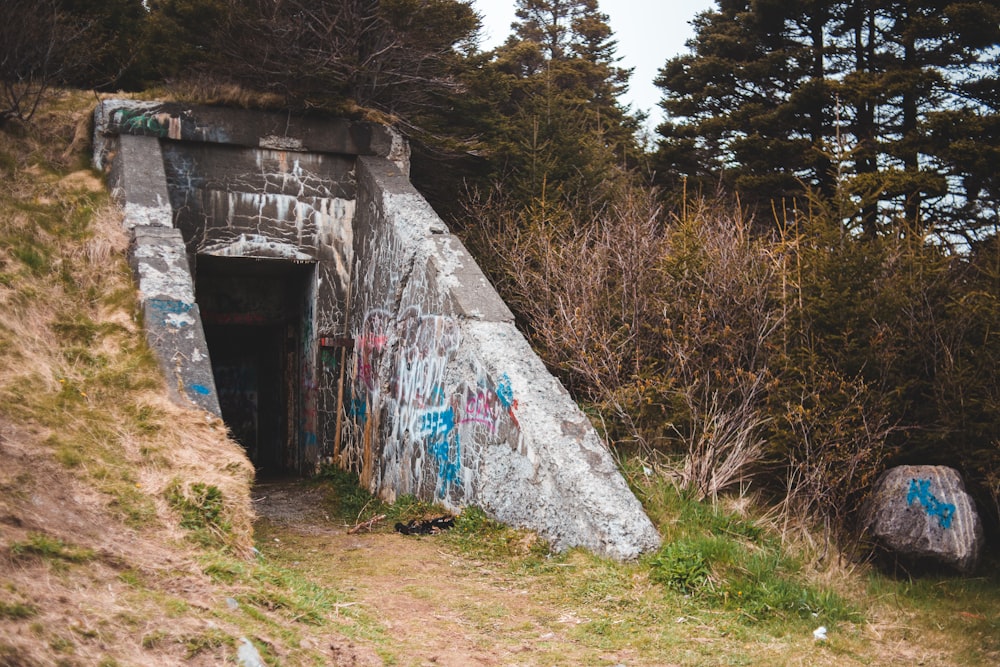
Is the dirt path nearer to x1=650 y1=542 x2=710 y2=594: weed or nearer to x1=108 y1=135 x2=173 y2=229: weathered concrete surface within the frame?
x1=650 y1=542 x2=710 y2=594: weed

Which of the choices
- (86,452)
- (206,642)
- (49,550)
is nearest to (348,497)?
(86,452)

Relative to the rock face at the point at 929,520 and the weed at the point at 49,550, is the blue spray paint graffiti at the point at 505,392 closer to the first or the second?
the rock face at the point at 929,520

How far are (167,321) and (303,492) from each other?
3.58 m

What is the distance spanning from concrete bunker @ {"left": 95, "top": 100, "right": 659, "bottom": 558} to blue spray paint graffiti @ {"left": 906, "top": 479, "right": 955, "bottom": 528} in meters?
2.85

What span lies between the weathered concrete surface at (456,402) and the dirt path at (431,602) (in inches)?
26.7

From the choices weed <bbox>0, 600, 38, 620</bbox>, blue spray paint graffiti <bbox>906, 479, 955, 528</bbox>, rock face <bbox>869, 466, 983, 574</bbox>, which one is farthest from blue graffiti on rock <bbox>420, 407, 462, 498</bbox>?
weed <bbox>0, 600, 38, 620</bbox>

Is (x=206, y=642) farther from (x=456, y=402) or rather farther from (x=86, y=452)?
(x=456, y=402)

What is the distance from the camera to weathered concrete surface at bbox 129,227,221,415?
722cm

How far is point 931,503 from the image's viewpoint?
7859mm

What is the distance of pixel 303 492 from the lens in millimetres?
10578

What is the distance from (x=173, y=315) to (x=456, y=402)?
8.47ft

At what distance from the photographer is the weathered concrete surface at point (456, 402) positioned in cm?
677

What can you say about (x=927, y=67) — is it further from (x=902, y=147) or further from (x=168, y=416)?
(x=168, y=416)

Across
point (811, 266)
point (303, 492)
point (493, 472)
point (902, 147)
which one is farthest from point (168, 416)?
point (902, 147)
